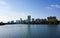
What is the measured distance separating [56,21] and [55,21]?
132cm

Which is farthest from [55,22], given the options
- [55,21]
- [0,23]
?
[0,23]

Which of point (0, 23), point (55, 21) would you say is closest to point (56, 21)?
point (55, 21)

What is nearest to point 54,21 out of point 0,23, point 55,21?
point 55,21

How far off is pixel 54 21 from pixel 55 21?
1.50m

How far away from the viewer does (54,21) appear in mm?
137125

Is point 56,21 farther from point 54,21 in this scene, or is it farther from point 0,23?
point 0,23

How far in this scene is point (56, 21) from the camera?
447 feet

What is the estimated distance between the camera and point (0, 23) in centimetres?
12900

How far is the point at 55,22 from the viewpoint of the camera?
136 m

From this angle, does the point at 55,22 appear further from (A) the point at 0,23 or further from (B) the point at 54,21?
(A) the point at 0,23

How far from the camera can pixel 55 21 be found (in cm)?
13600

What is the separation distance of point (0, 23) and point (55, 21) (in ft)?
218

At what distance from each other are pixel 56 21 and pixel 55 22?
1.89 meters

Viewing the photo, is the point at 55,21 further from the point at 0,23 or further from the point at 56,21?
the point at 0,23
